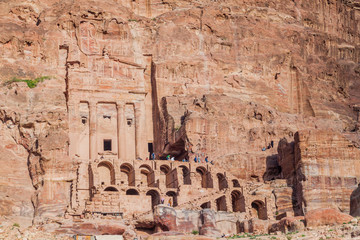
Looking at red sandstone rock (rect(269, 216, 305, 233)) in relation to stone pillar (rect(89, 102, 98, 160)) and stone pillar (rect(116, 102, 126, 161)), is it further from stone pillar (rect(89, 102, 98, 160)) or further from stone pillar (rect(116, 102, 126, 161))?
stone pillar (rect(89, 102, 98, 160))

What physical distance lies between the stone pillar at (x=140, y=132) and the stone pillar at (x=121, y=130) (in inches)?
63.0

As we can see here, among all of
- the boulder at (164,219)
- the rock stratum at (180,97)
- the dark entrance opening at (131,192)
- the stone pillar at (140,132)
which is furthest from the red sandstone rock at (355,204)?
the stone pillar at (140,132)

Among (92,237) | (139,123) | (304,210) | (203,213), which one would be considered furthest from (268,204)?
(92,237)

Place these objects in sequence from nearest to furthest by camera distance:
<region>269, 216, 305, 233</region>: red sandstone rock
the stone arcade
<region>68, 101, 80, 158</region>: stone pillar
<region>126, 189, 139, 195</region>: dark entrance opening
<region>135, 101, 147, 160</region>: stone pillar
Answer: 1. <region>269, 216, 305, 233</region>: red sandstone rock
2. the stone arcade
3. <region>126, 189, 139, 195</region>: dark entrance opening
4. <region>68, 101, 80, 158</region>: stone pillar
5. <region>135, 101, 147, 160</region>: stone pillar

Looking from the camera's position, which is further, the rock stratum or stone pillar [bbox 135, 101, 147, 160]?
stone pillar [bbox 135, 101, 147, 160]

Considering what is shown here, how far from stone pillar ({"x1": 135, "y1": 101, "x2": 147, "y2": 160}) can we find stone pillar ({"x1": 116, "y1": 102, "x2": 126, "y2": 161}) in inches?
63.0

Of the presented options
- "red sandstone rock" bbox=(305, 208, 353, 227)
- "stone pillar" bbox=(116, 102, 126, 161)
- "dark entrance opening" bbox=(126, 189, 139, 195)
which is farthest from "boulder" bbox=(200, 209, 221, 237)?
"stone pillar" bbox=(116, 102, 126, 161)

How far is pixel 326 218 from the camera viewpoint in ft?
265

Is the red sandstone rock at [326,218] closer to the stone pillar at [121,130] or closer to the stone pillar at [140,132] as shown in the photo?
the stone pillar at [140,132]

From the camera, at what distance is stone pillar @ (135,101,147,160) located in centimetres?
11254

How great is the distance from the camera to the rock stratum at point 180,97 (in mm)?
100688

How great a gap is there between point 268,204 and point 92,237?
29.5 metres

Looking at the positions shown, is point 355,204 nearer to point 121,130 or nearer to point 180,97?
point 121,130

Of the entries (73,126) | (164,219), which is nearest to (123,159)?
(73,126)
